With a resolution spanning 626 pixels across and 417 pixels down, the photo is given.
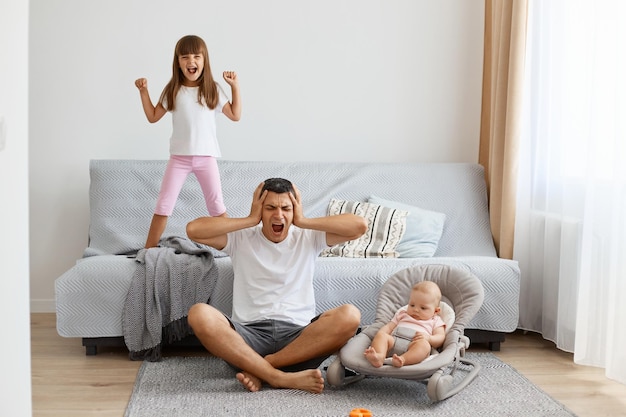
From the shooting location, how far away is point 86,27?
4242 mm

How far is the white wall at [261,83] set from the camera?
4.25m

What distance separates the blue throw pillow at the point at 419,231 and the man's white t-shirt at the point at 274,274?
87cm

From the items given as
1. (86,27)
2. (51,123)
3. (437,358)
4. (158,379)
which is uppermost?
(86,27)

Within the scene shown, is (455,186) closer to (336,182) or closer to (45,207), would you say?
(336,182)

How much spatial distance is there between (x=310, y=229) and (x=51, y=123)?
194 centimetres

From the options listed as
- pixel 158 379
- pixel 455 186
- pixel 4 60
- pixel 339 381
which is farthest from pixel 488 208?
pixel 4 60

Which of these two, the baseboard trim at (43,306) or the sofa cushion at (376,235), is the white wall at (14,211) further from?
the baseboard trim at (43,306)

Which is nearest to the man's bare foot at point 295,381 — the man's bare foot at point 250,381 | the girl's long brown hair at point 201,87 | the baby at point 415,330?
the man's bare foot at point 250,381

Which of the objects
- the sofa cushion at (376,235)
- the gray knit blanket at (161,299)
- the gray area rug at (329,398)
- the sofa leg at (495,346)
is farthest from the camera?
the sofa cushion at (376,235)

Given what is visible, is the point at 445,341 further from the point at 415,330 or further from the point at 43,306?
the point at 43,306

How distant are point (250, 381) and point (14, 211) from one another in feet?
4.78

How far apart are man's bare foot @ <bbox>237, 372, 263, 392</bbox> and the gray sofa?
570mm

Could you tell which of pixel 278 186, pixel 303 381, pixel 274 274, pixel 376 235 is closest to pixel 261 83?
pixel 376 235

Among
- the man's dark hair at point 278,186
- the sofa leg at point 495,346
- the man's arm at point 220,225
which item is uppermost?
the man's dark hair at point 278,186
